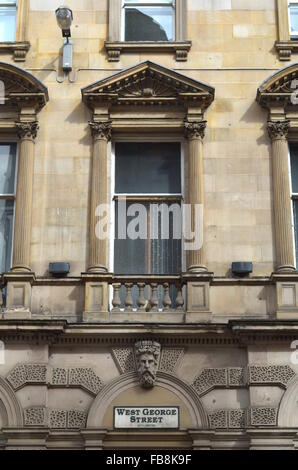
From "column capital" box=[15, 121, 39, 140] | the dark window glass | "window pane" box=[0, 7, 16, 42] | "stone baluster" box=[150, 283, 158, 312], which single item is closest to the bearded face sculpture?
"stone baluster" box=[150, 283, 158, 312]

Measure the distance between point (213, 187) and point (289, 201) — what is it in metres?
1.38

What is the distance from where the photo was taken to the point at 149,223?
1652 centimetres

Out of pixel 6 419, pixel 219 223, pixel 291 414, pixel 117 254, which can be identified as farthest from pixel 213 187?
pixel 6 419

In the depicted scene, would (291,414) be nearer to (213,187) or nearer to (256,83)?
(213,187)

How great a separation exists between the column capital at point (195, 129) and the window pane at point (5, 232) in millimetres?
3484

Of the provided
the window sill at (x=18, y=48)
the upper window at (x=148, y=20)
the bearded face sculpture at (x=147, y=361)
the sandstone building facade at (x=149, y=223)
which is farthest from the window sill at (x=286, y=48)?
the bearded face sculpture at (x=147, y=361)

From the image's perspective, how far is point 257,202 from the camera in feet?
53.1

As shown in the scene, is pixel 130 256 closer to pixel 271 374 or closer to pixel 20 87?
pixel 271 374

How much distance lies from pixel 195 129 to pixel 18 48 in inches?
150

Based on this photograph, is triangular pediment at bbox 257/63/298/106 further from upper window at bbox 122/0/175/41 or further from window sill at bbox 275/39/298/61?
upper window at bbox 122/0/175/41

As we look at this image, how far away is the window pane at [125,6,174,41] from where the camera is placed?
1783cm

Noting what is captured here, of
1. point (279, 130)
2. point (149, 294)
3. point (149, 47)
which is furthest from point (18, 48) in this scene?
point (149, 294)

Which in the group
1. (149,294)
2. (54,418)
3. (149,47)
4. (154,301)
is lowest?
(54,418)
